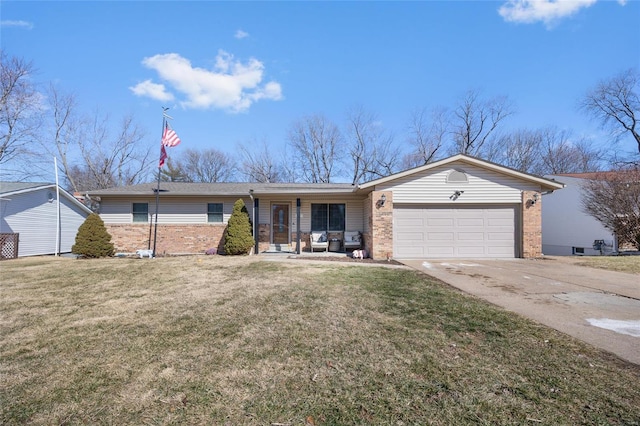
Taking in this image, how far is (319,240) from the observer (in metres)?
13.0

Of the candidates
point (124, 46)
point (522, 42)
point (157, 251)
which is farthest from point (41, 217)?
point (522, 42)

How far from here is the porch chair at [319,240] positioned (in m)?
12.7

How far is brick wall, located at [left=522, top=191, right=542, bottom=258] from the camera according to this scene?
35.4 feet

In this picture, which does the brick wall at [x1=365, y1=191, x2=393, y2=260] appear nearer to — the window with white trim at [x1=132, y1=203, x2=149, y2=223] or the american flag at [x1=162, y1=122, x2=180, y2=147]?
the american flag at [x1=162, y1=122, x2=180, y2=147]

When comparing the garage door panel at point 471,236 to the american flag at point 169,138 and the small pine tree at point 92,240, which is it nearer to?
the american flag at point 169,138

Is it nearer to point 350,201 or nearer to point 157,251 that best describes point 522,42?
point 350,201

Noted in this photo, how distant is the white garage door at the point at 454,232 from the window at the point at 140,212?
36.5ft

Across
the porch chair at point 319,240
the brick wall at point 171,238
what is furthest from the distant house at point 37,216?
the porch chair at point 319,240

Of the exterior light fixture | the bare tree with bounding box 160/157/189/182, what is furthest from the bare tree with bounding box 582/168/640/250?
the bare tree with bounding box 160/157/189/182

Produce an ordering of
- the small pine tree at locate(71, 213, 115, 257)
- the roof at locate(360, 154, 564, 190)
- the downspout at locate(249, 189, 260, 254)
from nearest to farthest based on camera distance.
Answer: the roof at locate(360, 154, 564, 190), the small pine tree at locate(71, 213, 115, 257), the downspout at locate(249, 189, 260, 254)

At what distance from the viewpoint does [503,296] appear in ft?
17.7

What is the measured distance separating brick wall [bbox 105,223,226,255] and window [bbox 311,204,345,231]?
4.38 meters

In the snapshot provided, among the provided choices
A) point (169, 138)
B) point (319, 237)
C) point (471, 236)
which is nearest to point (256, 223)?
point (319, 237)

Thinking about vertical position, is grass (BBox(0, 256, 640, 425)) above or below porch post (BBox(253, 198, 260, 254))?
below
